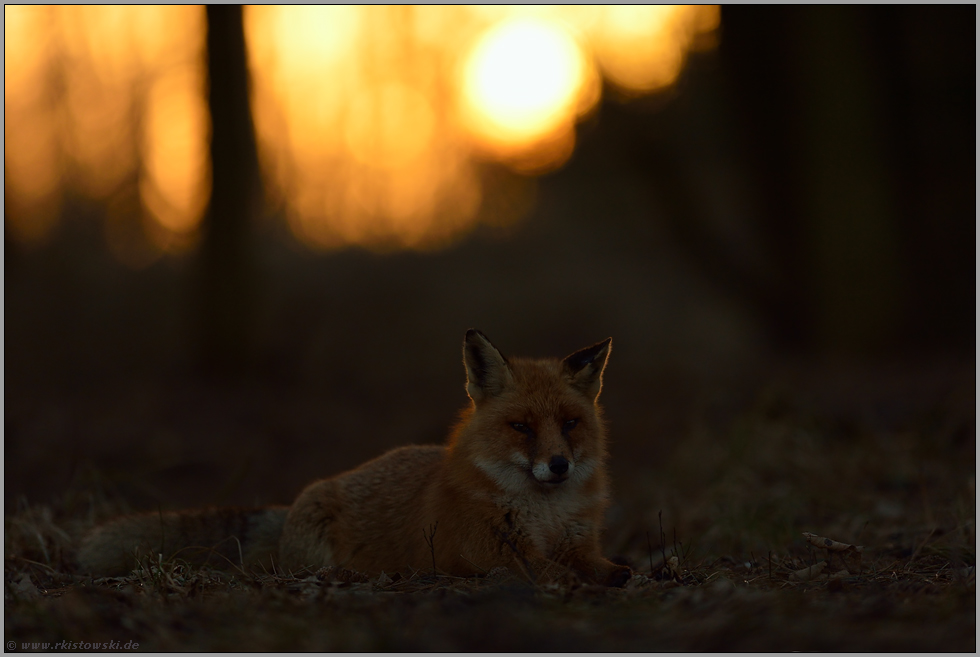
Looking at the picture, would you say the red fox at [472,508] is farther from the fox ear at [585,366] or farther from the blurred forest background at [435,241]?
the blurred forest background at [435,241]

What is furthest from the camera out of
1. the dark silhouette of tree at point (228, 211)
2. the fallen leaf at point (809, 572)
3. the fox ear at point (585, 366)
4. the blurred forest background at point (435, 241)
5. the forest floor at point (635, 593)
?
the dark silhouette of tree at point (228, 211)

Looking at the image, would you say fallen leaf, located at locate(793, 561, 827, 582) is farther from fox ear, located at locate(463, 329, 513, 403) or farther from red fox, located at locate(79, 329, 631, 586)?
fox ear, located at locate(463, 329, 513, 403)

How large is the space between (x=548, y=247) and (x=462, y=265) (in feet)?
9.41

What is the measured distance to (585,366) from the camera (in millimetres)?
4988

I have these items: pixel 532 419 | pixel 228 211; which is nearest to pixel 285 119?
pixel 228 211

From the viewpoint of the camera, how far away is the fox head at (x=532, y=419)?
4496 mm

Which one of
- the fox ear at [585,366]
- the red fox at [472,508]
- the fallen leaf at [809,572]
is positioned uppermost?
the fox ear at [585,366]

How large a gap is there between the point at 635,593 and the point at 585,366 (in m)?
1.61

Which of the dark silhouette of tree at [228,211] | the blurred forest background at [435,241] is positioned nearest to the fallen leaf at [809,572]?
the blurred forest background at [435,241]

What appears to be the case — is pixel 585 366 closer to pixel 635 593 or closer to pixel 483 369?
pixel 483 369

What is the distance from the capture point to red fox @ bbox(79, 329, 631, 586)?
444 cm

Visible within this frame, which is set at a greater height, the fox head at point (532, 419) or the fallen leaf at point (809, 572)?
the fox head at point (532, 419)

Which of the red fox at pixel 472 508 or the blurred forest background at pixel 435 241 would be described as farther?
the blurred forest background at pixel 435 241

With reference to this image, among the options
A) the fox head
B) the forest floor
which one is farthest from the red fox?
the forest floor
